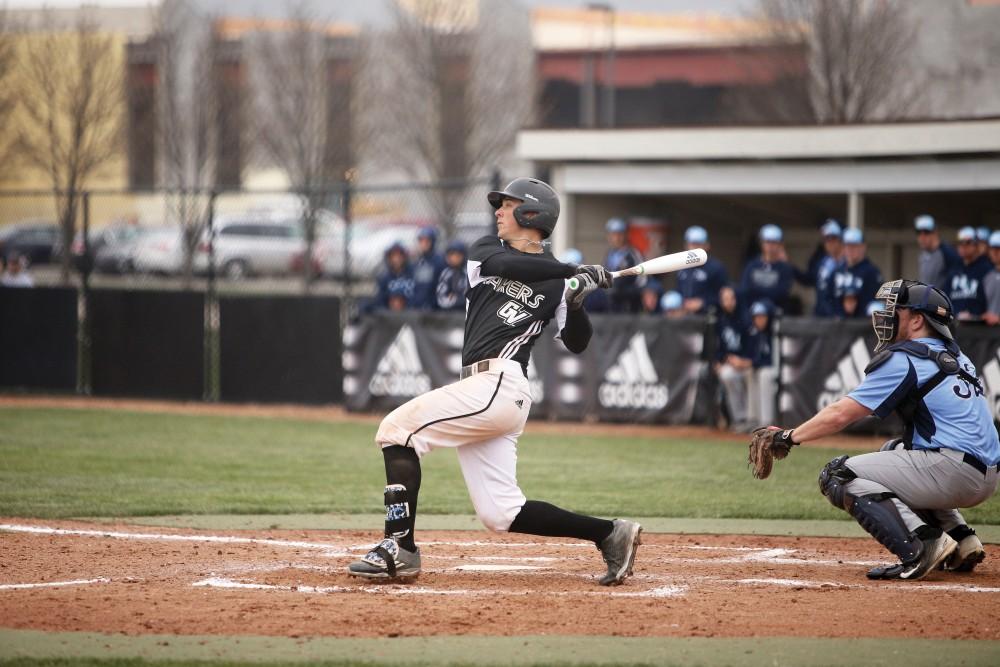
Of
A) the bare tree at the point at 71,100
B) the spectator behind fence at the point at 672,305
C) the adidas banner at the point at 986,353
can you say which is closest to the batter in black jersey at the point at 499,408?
the adidas banner at the point at 986,353

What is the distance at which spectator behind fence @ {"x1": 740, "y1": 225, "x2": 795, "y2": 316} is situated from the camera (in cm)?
1462

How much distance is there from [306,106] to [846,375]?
1659cm

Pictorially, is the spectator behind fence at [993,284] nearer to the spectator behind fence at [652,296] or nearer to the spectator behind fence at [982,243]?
the spectator behind fence at [982,243]

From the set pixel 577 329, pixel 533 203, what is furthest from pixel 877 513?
pixel 533 203

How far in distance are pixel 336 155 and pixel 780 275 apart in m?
14.6

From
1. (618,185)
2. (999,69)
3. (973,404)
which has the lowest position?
(973,404)

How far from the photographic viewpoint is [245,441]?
541 inches

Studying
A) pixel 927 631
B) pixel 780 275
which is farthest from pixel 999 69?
pixel 927 631

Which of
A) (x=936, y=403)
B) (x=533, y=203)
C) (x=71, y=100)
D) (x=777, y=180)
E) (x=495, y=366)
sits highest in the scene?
(x=71, y=100)

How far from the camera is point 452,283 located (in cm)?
1595

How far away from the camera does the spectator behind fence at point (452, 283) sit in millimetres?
15844

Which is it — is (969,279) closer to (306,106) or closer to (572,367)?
(572,367)

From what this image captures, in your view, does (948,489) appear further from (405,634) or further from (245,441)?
(245,441)

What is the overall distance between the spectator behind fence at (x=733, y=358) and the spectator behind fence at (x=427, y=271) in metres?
3.58
